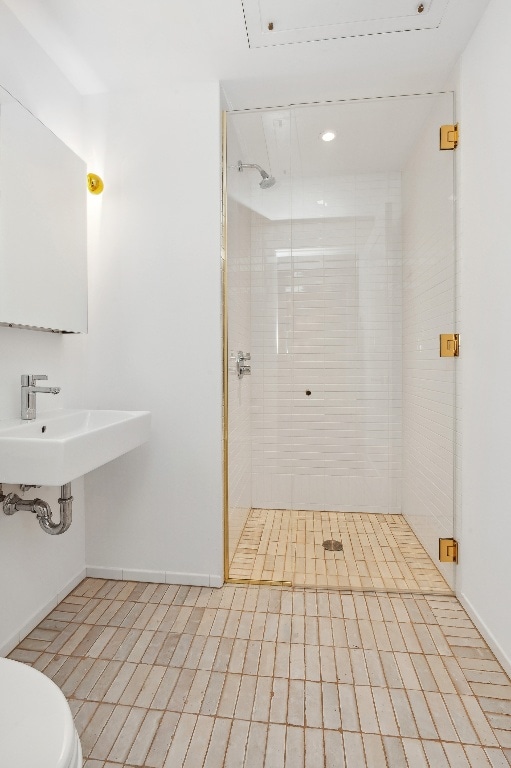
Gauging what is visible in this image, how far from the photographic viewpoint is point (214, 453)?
216 cm

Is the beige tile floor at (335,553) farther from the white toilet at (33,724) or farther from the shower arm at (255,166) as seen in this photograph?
the shower arm at (255,166)

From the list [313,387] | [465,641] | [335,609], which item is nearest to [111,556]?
[335,609]

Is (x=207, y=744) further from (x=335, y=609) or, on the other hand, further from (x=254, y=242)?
(x=254, y=242)

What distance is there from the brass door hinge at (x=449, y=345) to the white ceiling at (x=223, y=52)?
1205mm

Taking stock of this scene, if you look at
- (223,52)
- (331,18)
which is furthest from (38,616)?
(331,18)

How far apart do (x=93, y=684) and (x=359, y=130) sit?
2.63 metres

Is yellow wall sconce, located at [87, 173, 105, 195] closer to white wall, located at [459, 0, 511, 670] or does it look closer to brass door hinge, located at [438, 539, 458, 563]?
white wall, located at [459, 0, 511, 670]

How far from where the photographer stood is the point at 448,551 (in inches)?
81.5

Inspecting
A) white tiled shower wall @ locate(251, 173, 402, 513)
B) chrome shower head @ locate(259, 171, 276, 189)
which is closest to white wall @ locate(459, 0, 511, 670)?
white tiled shower wall @ locate(251, 173, 402, 513)

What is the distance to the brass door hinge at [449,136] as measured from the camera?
2.00 meters

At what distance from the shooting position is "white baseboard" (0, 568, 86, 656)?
1.67m

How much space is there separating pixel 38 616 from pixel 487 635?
179 centimetres

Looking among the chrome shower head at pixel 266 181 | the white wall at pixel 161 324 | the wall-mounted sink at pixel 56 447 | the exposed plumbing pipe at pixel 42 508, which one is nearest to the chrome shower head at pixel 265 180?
the chrome shower head at pixel 266 181

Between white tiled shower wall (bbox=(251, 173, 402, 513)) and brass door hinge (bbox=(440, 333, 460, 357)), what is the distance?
0.37 m
